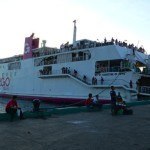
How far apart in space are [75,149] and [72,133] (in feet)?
7.63

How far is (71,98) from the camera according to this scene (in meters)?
30.3

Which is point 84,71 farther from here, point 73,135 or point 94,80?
point 73,135

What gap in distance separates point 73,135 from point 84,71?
67.7 ft

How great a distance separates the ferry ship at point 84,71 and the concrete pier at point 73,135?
46.7ft

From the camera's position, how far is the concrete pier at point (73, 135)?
7859mm

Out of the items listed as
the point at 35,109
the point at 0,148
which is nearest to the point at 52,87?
the point at 35,109

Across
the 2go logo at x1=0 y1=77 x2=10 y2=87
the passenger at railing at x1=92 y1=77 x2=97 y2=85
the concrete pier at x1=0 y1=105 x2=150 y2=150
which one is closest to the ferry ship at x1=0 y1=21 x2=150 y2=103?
the passenger at railing at x1=92 y1=77 x2=97 y2=85

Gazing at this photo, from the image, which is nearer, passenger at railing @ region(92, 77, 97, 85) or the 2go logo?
passenger at railing @ region(92, 77, 97, 85)

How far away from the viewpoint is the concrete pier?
309 inches

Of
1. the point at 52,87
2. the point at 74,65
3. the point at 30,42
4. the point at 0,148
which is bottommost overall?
the point at 0,148

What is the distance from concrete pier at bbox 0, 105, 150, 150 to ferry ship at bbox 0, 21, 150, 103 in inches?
561

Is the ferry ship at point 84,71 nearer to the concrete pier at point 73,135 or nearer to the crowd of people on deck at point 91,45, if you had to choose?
the crowd of people on deck at point 91,45

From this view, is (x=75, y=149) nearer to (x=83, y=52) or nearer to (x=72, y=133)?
(x=72, y=133)

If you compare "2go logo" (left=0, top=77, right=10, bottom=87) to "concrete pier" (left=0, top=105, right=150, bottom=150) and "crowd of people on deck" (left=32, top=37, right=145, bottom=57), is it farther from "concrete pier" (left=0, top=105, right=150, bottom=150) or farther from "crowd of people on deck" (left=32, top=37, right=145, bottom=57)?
"concrete pier" (left=0, top=105, right=150, bottom=150)
